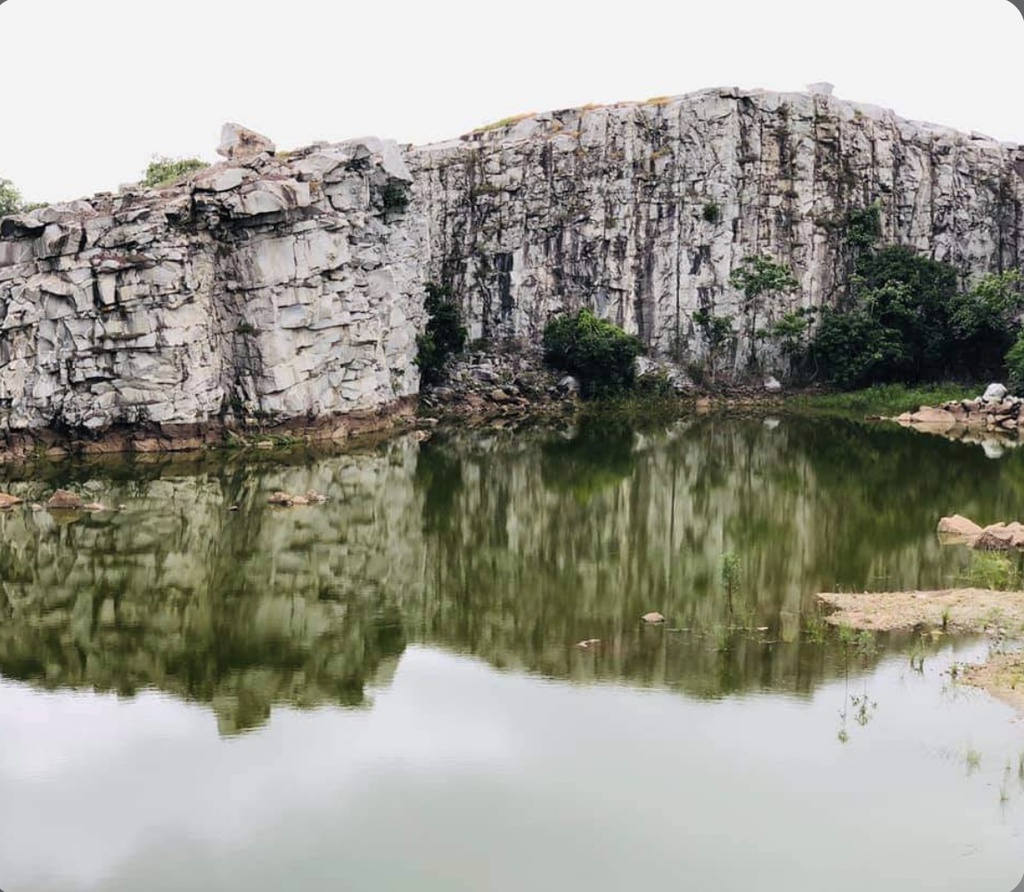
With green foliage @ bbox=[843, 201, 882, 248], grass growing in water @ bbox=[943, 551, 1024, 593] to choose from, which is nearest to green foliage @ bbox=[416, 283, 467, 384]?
green foliage @ bbox=[843, 201, 882, 248]

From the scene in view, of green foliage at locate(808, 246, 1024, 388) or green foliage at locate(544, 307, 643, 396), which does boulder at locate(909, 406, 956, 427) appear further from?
green foliage at locate(544, 307, 643, 396)

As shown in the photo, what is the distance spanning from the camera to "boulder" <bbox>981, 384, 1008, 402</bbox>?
4809cm

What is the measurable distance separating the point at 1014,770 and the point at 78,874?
29.0ft

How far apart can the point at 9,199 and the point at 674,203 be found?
3668cm

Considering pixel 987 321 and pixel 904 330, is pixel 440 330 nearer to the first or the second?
pixel 904 330

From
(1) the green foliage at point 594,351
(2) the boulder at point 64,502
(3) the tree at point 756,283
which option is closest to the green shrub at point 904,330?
(3) the tree at point 756,283

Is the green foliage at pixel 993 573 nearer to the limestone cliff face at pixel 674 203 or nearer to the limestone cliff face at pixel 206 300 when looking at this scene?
the limestone cliff face at pixel 206 300

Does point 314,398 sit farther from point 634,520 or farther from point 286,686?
point 286,686

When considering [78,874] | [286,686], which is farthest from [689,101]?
[78,874]

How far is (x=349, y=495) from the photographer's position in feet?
97.2

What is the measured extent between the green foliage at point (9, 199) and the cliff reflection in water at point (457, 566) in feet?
121

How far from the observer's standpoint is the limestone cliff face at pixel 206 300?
37719mm

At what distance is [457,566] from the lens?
22031mm

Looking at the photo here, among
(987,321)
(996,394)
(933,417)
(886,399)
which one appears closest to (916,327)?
(987,321)
